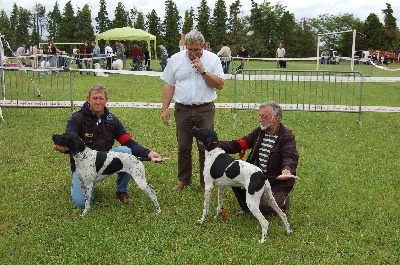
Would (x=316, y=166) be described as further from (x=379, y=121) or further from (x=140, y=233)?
(x=379, y=121)

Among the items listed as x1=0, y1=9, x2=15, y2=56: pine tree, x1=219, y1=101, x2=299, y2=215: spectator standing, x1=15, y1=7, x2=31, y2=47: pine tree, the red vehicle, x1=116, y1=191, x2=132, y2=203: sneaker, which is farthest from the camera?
x1=15, y1=7, x2=31, y2=47: pine tree

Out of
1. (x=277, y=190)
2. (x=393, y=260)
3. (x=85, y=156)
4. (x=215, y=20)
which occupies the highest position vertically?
(x=215, y=20)

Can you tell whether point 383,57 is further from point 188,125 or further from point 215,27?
point 188,125

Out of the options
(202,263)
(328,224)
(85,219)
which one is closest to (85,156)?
(85,219)

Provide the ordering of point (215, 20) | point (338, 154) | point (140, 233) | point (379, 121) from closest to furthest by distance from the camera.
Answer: point (140, 233) < point (338, 154) < point (379, 121) < point (215, 20)

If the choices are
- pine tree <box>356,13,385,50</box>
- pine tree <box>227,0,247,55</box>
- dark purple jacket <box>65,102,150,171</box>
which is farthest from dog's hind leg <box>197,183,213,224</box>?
pine tree <box>356,13,385,50</box>

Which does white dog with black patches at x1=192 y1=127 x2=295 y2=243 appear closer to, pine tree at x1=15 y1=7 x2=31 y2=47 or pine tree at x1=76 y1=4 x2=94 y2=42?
pine tree at x1=76 y1=4 x2=94 y2=42

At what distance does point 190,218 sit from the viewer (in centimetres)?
464

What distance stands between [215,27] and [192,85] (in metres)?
48.2

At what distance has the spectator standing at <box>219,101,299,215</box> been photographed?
14.6ft

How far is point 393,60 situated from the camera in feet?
147

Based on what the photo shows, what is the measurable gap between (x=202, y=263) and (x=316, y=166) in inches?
133

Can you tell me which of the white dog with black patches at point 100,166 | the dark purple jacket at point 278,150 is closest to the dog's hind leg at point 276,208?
the dark purple jacket at point 278,150

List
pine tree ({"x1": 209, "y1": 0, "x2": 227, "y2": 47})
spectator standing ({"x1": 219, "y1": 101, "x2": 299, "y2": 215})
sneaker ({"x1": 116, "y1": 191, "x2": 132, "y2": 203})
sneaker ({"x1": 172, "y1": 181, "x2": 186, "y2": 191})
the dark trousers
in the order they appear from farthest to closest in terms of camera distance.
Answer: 1. pine tree ({"x1": 209, "y1": 0, "x2": 227, "y2": 47})
2. sneaker ({"x1": 172, "y1": 181, "x2": 186, "y2": 191})
3. the dark trousers
4. sneaker ({"x1": 116, "y1": 191, "x2": 132, "y2": 203})
5. spectator standing ({"x1": 219, "y1": 101, "x2": 299, "y2": 215})
